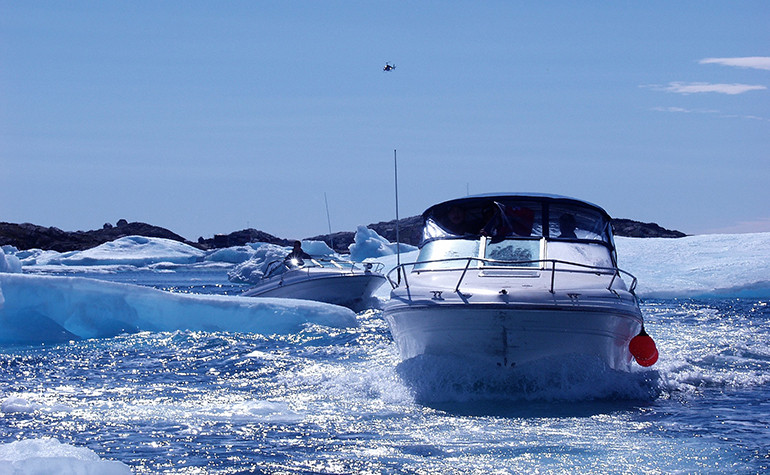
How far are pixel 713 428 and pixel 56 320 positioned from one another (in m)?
11.4

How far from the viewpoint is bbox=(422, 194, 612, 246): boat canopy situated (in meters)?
10.5

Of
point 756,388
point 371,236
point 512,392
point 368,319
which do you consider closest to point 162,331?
point 368,319

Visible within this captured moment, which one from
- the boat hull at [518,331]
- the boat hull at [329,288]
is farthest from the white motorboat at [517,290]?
the boat hull at [329,288]

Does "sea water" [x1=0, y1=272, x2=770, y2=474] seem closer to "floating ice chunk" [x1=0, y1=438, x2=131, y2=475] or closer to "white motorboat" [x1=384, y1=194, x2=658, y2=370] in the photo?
"white motorboat" [x1=384, y1=194, x2=658, y2=370]

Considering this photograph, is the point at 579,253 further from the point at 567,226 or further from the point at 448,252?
the point at 448,252

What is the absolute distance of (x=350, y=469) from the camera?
6195 millimetres

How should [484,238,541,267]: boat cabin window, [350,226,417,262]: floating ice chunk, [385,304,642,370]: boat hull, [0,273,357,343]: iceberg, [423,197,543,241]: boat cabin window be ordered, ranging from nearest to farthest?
1. [385,304,642,370]: boat hull
2. [484,238,541,267]: boat cabin window
3. [423,197,543,241]: boat cabin window
4. [0,273,357,343]: iceberg
5. [350,226,417,262]: floating ice chunk

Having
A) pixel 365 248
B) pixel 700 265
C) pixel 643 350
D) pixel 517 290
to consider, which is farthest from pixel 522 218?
pixel 365 248

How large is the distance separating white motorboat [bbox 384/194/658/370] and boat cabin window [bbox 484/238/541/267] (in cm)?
1

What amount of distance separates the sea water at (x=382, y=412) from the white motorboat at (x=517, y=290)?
263 millimetres

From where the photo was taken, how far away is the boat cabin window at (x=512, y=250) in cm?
1005

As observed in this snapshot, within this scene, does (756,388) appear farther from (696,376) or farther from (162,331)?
(162,331)

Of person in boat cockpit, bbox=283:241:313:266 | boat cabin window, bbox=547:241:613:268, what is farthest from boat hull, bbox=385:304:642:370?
person in boat cockpit, bbox=283:241:313:266

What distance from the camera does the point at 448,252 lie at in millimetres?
10484
